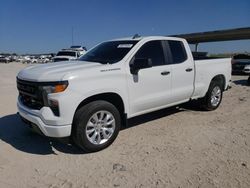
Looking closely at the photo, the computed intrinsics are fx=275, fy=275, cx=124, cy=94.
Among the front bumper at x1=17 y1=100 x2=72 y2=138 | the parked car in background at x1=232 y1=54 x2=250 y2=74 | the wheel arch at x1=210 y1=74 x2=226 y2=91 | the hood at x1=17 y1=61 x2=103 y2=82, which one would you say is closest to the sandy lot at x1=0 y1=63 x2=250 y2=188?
the front bumper at x1=17 y1=100 x2=72 y2=138

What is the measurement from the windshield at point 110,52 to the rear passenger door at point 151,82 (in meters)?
0.26

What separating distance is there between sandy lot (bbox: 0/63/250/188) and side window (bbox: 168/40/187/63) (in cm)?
141

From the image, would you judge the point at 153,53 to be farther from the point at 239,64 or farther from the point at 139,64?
the point at 239,64

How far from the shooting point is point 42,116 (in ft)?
13.5

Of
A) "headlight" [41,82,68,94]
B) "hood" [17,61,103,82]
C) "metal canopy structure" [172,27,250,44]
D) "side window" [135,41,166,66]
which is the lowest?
"headlight" [41,82,68,94]

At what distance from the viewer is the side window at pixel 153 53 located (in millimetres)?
5270

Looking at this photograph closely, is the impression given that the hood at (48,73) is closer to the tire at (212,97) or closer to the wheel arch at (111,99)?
the wheel arch at (111,99)

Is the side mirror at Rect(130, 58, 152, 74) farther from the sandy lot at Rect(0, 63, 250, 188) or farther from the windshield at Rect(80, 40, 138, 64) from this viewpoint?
the sandy lot at Rect(0, 63, 250, 188)

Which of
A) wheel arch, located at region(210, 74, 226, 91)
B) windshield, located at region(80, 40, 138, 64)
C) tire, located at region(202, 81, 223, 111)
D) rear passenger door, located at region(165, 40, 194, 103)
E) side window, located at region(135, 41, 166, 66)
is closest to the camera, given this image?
windshield, located at region(80, 40, 138, 64)

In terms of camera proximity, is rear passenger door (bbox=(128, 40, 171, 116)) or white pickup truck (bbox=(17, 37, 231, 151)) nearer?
white pickup truck (bbox=(17, 37, 231, 151))

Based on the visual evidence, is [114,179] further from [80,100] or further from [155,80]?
[155,80]

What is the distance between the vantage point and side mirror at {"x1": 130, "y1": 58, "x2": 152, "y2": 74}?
4.79 meters

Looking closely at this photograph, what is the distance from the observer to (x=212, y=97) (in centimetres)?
721

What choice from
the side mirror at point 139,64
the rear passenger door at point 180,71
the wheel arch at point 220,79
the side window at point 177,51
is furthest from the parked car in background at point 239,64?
the side mirror at point 139,64
